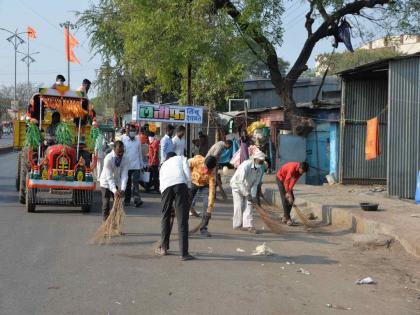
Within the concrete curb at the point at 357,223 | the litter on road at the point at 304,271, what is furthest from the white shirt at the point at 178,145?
the litter on road at the point at 304,271

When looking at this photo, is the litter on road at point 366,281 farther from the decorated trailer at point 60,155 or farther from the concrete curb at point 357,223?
the decorated trailer at point 60,155

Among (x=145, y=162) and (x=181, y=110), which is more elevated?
(x=181, y=110)

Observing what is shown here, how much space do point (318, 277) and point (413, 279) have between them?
127 centimetres

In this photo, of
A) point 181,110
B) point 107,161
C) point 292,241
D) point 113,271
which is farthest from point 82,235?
point 181,110

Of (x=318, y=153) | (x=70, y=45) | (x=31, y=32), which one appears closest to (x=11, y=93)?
(x=31, y=32)

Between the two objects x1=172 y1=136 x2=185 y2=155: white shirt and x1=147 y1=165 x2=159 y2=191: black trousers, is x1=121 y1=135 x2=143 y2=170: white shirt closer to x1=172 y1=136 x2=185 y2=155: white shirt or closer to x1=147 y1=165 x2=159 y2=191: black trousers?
x1=172 y1=136 x2=185 y2=155: white shirt

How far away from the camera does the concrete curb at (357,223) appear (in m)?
9.70

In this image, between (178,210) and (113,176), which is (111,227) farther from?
(178,210)

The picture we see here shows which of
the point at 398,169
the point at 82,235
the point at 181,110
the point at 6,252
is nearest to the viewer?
the point at 6,252

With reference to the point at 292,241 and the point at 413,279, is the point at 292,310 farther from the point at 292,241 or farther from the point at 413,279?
the point at 292,241

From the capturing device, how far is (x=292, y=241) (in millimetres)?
10555

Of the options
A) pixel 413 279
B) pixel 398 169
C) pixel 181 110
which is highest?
pixel 181 110

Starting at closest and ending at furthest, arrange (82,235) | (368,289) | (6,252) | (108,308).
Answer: (108,308), (368,289), (6,252), (82,235)

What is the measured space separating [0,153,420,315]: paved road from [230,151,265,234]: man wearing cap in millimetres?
388
